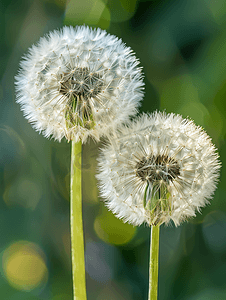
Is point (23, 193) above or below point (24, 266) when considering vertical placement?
above

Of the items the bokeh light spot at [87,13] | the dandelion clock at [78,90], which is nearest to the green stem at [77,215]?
the dandelion clock at [78,90]

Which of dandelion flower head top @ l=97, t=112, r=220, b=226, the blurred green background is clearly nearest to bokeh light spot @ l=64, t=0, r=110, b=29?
the blurred green background

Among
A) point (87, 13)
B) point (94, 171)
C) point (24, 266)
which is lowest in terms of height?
point (24, 266)

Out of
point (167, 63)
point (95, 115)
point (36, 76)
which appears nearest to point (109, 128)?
point (95, 115)

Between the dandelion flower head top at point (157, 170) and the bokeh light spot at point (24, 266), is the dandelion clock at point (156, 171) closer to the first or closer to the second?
the dandelion flower head top at point (157, 170)

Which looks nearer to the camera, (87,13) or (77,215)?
(77,215)

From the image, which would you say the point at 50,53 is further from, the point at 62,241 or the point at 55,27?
the point at 62,241

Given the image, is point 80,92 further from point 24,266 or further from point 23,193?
point 24,266

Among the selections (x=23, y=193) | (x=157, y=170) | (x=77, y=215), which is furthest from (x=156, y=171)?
(x=23, y=193)
